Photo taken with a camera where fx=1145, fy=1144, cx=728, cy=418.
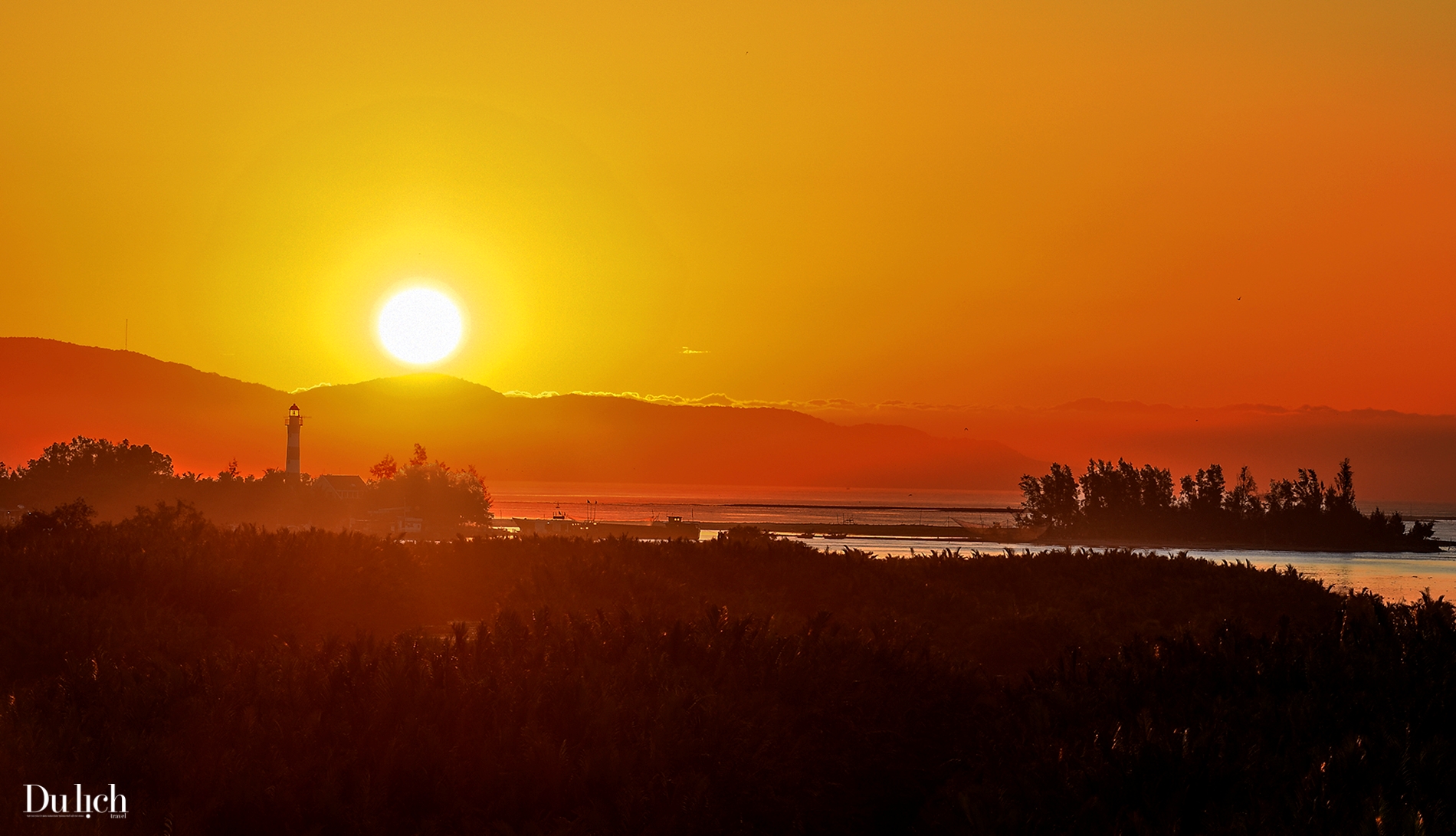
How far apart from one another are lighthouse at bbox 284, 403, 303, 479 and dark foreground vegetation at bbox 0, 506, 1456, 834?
4023 inches

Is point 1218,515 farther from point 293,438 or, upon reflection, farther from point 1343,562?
point 293,438

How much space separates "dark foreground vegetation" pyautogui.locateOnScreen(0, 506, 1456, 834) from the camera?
357 inches

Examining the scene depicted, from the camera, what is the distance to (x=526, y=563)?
83.7 ft

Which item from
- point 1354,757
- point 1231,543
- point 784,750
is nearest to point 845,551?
point 784,750

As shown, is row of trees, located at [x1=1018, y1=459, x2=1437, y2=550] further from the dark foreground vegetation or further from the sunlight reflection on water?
the dark foreground vegetation

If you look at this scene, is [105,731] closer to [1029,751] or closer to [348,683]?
[348,683]

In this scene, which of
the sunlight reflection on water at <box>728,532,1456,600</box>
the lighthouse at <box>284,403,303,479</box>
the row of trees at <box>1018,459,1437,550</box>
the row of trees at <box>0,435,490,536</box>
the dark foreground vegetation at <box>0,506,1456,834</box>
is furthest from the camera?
the row of trees at <box>1018,459,1437,550</box>

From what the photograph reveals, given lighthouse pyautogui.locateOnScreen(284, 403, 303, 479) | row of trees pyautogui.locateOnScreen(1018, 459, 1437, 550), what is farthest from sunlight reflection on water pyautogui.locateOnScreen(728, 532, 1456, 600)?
lighthouse pyautogui.locateOnScreen(284, 403, 303, 479)

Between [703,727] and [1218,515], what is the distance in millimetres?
157628

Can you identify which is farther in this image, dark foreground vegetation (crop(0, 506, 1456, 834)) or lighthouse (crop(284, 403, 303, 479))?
lighthouse (crop(284, 403, 303, 479))

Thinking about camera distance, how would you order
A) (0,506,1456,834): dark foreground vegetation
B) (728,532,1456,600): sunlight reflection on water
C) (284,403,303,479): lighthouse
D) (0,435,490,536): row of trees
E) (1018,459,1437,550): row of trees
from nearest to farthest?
1. (0,506,1456,834): dark foreground vegetation
2. (728,532,1456,600): sunlight reflection on water
3. (0,435,490,536): row of trees
4. (284,403,303,479): lighthouse
5. (1018,459,1437,550): row of trees

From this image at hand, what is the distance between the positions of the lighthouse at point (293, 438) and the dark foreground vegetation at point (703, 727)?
102 metres

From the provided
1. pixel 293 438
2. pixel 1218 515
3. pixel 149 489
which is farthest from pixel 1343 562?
pixel 149 489

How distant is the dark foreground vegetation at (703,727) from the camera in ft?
29.8
